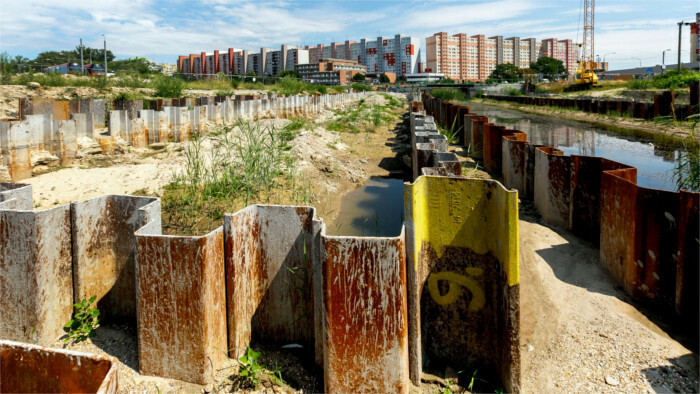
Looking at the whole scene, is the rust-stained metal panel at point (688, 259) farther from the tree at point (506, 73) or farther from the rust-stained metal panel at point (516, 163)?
the tree at point (506, 73)

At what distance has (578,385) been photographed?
10.8ft

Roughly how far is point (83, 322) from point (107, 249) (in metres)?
0.63

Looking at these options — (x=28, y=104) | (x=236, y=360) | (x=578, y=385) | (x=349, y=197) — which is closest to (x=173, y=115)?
(x=28, y=104)

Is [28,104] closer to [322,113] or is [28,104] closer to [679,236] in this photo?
[679,236]

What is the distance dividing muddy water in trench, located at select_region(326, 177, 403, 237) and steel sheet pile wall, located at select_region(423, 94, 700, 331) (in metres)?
2.10

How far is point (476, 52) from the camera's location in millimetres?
156875

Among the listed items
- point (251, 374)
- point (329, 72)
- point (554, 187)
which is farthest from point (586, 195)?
point (329, 72)

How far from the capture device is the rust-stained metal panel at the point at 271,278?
11.7 feet

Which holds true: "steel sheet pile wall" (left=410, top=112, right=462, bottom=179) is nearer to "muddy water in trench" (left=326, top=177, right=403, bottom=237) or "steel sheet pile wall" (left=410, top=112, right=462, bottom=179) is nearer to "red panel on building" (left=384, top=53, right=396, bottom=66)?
"muddy water in trench" (left=326, top=177, right=403, bottom=237)

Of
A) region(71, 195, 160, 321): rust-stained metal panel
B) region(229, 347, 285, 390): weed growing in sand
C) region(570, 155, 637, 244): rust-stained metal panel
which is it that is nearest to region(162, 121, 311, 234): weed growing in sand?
region(71, 195, 160, 321): rust-stained metal panel

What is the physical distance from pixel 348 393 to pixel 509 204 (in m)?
1.66

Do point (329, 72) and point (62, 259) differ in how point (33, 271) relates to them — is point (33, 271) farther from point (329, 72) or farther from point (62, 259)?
point (329, 72)

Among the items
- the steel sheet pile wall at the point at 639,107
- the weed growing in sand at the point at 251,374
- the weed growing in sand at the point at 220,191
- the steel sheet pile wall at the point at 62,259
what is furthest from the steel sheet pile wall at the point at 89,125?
the steel sheet pile wall at the point at 639,107

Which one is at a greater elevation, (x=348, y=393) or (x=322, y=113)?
(x=322, y=113)
